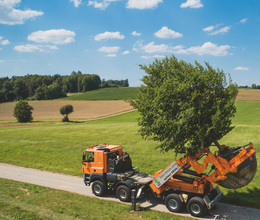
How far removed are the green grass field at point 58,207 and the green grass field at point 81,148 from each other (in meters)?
4.48

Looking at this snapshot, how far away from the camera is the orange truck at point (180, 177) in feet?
32.2

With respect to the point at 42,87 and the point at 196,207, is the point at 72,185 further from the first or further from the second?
the point at 42,87

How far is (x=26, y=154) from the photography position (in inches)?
928

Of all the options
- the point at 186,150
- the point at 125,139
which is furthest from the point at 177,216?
the point at 125,139

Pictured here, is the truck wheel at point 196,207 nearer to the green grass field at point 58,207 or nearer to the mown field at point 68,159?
the green grass field at point 58,207

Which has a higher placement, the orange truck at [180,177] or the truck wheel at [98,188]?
the orange truck at [180,177]

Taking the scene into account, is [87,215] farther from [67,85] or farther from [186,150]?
[67,85]

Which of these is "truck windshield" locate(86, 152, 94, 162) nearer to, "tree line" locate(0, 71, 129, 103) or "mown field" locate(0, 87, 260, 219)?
"mown field" locate(0, 87, 260, 219)

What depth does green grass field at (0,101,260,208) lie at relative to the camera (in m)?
14.6

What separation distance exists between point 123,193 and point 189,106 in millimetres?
5823

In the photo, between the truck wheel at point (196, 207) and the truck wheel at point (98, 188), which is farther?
the truck wheel at point (98, 188)

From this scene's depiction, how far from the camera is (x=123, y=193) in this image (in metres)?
12.1

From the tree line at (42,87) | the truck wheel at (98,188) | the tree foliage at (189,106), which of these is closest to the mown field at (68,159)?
the truck wheel at (98,188)

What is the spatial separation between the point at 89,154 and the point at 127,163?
2271 mm
